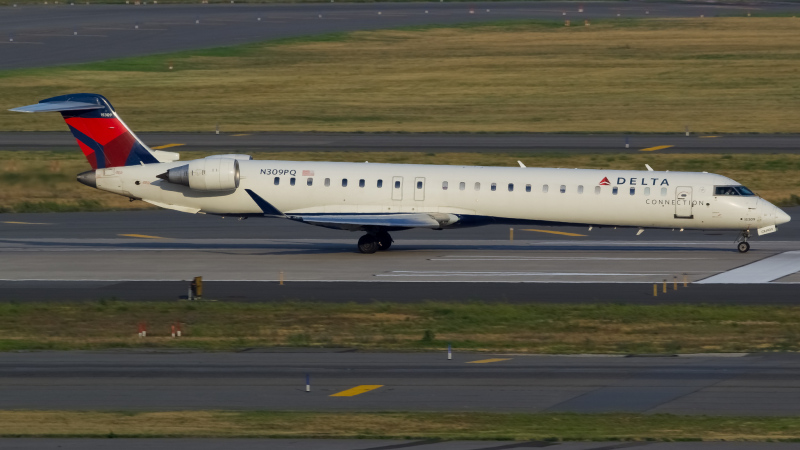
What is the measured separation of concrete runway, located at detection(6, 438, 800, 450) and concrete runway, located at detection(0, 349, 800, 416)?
7.14ft

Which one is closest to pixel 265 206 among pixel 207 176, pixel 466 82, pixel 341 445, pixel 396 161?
pixel 207 176

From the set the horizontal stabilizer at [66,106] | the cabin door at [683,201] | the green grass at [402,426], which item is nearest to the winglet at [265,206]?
the horizontal stabilizer at [66,106]

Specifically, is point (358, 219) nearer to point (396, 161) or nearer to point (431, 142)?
point (396, 161)

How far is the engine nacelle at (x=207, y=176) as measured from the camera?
1590 inches

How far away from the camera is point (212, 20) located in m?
113

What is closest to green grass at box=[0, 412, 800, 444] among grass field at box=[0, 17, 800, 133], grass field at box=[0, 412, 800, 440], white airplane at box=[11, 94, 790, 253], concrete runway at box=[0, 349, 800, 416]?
grass field at box=[0, 412, 800, 440]

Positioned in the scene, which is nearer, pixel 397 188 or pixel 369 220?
pixel 369 220

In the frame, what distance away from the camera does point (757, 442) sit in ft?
66.5

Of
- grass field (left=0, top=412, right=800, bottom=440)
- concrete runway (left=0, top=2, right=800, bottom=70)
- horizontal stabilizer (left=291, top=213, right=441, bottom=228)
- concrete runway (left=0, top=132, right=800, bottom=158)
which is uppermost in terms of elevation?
concrete runway (left=0, top=2, right=800, bottom=70)

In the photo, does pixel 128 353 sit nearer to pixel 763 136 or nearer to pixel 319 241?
pixel 319 241

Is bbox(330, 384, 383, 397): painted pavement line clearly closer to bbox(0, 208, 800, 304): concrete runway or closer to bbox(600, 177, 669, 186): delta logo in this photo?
bbox(0, 208, 800, 304): concrete runway

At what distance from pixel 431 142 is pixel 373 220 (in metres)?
23.7

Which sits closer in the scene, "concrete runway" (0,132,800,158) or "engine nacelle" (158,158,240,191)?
"engine nacelle" (158,158,240,191)

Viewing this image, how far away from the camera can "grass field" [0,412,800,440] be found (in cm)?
2069
